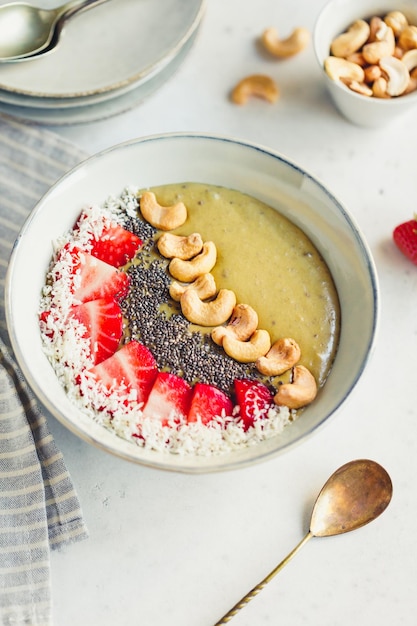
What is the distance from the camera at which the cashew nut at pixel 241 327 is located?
→ 4.72 feet

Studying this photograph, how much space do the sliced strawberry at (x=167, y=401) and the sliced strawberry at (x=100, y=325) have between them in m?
0.11

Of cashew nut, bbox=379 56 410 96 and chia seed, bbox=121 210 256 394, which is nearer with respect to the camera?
chia seed, bbox=121 210 256 394

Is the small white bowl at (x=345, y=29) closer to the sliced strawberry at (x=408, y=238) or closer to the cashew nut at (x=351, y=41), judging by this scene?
the cashew nut at (x=351, y=41)

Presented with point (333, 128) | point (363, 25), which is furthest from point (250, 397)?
point (363, 25)

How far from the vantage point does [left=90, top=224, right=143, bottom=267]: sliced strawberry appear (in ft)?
4.94

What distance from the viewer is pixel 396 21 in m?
1.67

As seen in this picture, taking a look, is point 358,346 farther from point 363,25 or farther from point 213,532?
point 363,25

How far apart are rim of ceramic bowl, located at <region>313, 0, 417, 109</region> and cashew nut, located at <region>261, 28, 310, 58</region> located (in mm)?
77

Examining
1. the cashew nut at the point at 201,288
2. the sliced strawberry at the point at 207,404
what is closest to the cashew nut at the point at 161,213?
the cashew nut at the point at 201,288

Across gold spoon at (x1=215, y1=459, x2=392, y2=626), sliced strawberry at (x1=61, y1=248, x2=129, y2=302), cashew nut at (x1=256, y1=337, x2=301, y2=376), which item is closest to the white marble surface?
gold spoon at (x1=215, y1=459, x2=392, y2=626)

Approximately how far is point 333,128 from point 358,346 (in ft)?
1.81

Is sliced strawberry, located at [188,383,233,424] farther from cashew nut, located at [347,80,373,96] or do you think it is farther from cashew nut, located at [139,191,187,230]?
cashew nut, located at [347,80,373,96]

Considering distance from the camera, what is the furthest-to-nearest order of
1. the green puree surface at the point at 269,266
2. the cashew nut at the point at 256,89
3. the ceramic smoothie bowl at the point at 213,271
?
the cashew nut at the point at 256,89 → the green puree surface at the point at 269,266 → the ceramic smoothie bowl at the point at 213,271

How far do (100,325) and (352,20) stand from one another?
863mm
